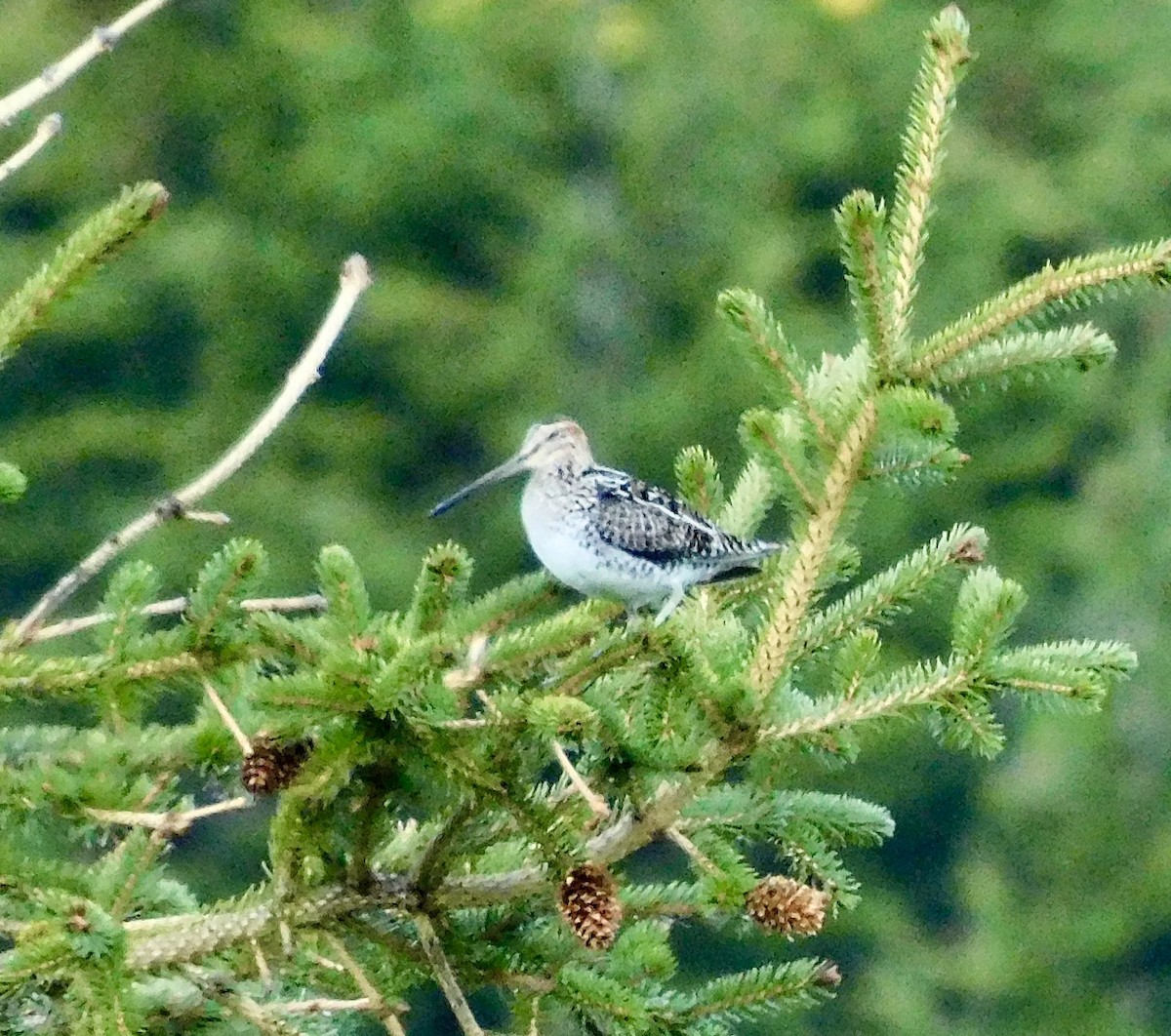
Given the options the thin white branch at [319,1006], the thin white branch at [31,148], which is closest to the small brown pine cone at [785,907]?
the thin white branch at [319,1006]

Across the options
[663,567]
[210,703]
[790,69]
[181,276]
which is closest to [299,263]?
[181,276]

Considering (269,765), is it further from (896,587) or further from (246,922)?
(896,587)

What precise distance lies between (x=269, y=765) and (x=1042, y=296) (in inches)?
43.2

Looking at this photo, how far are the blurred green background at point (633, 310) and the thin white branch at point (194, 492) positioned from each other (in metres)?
17.0

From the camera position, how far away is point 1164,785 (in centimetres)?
2208

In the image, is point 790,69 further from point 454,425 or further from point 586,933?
point 586,933

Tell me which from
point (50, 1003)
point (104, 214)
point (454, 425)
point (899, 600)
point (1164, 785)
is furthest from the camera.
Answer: point (454, 425)

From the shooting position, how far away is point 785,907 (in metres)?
3.11

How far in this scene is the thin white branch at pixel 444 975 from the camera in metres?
3.22

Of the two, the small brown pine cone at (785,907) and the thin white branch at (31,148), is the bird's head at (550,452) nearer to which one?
the small brown pine cone at (785,907)

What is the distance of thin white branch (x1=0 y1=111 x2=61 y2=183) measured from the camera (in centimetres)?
273

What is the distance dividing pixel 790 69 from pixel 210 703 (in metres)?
27.5

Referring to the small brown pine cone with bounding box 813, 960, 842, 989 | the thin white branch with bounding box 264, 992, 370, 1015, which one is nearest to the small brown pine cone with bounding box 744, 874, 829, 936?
the small brown pine cone with bounding box 813, 960, 842, 989

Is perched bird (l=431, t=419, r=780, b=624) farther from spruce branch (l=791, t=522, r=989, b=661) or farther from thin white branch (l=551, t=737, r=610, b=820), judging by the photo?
thin white branch (l=551, t=737, r=610, b=820)
